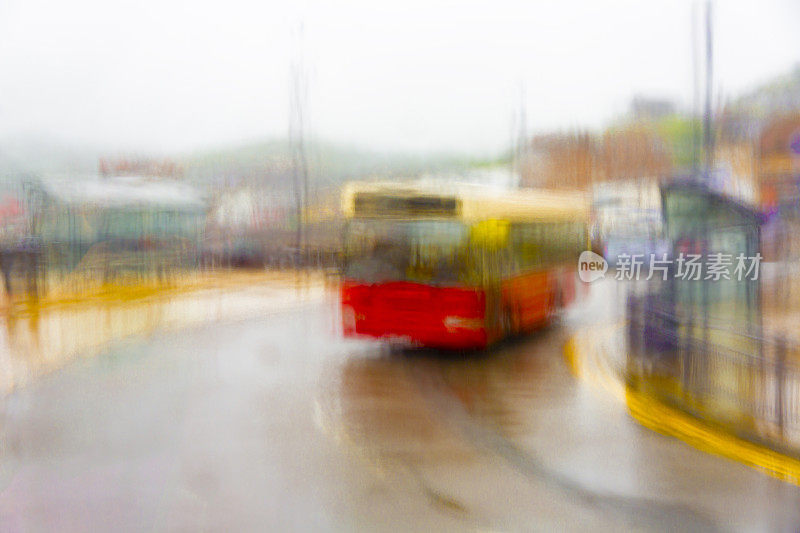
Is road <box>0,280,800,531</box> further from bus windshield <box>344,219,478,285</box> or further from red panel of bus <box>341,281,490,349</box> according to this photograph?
bus windshield <box>344,219,478,285</box>

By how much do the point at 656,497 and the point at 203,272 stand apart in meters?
27.1

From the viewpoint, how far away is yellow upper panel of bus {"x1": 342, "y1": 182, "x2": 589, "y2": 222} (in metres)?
10.1

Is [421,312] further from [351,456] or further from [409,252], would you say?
[351,456]

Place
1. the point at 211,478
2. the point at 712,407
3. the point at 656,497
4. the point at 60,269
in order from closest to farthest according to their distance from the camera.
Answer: the point at 656,497
the point at 211,478
the point at 712,407
the point at 60,269

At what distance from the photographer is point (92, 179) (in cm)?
2338

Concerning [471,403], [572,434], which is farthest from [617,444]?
[471,403]

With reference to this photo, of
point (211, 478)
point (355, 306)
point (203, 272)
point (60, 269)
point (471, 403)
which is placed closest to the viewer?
point (211, 478)

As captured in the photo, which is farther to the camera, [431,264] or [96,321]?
[96,321]

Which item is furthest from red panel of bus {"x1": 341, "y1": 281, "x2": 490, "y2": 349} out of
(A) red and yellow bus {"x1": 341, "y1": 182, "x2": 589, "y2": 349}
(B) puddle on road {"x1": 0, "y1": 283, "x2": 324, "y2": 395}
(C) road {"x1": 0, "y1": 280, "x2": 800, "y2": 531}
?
(B) puddle on road {"x1": 0, "y1": 283, "x2": 324, "y2": 395}

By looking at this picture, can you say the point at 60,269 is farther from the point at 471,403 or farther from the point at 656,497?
the point at 656,497

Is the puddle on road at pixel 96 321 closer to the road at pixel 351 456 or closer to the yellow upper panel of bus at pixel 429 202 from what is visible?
the road at pixel 351 456

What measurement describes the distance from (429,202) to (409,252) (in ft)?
Answer: 2.30

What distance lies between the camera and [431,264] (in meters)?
10.1

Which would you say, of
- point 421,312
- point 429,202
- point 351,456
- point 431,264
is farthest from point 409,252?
point 351,456
